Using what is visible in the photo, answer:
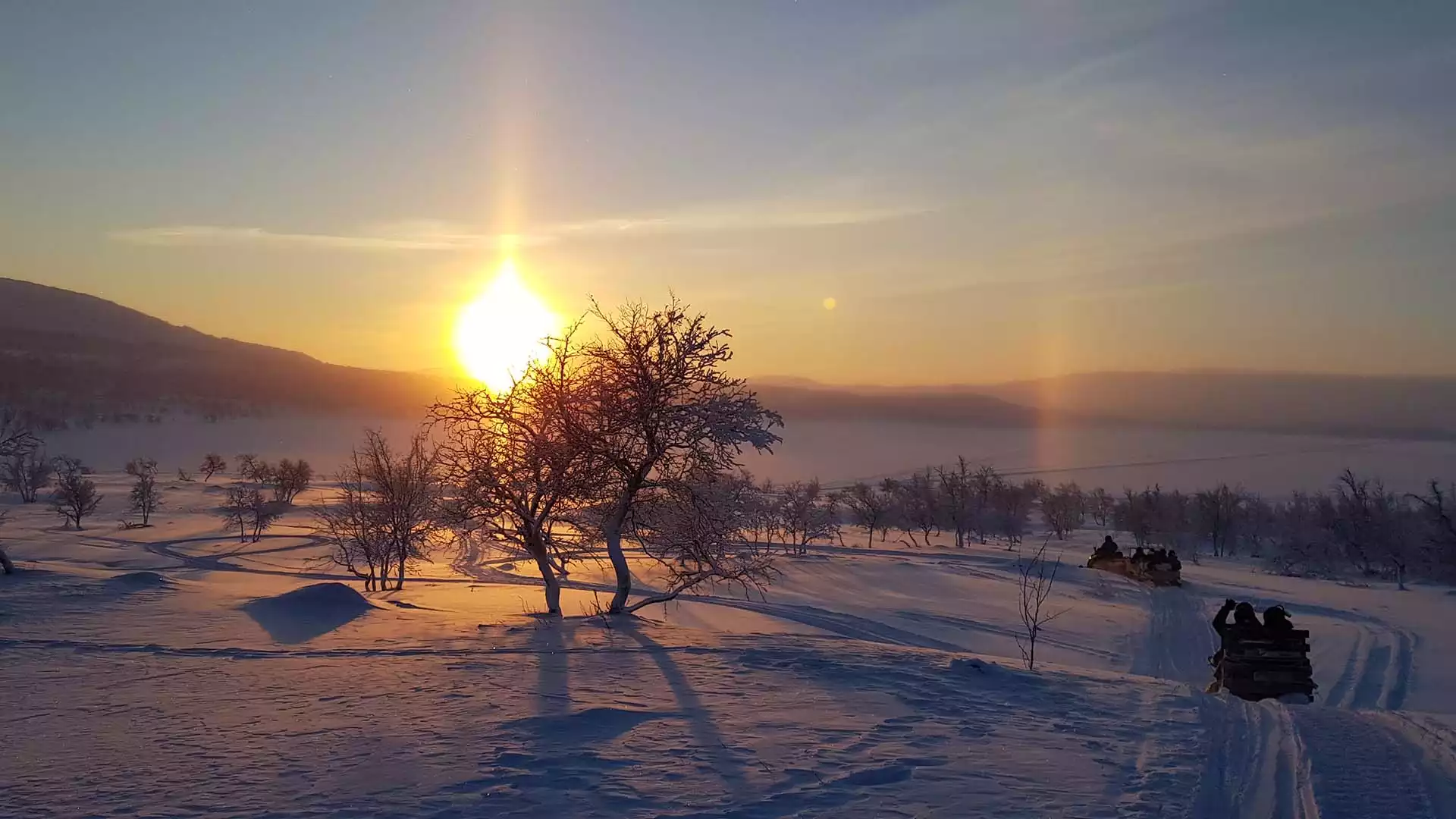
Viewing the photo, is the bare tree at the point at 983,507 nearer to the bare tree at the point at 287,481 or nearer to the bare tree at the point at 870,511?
the bare tree at the point at 870,511

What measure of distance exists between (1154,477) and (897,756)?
350 feet

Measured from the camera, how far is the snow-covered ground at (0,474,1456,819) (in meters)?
5.45

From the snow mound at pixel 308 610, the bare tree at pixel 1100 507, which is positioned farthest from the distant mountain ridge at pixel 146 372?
the snow mound at pixel 308 610

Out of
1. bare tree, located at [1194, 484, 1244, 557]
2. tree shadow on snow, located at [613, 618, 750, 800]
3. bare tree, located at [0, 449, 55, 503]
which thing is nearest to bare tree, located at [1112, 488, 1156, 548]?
bare tree, located at [1194, 484, 1244, 557]

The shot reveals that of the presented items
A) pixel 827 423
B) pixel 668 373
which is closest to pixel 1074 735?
pixel 668 373

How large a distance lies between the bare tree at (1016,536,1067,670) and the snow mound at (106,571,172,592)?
1442cm

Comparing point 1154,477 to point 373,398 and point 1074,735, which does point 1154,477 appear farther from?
point 373,398

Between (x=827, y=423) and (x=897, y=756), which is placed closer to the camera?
(x=897, y=756)

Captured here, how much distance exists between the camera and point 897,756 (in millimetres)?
6324

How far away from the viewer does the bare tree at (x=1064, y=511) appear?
59969mm

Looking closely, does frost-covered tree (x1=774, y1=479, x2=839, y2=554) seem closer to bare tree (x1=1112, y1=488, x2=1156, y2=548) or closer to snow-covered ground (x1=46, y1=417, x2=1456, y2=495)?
bare tree (x1=1112, y1=488, x2=1156, y2=548)

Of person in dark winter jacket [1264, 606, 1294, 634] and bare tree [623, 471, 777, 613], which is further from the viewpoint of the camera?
bare tree [623, 471, 777, 613]

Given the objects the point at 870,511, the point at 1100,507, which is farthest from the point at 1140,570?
the point at 1100,507

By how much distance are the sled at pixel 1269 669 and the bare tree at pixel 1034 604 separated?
274 centimetres
